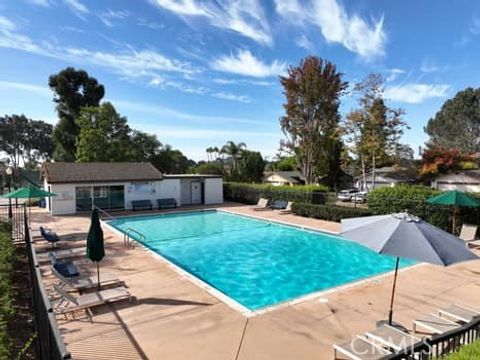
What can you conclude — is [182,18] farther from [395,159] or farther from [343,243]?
[395,159]

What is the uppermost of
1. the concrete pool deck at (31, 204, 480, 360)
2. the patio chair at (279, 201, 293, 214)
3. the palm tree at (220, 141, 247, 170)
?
the palm tree at (220, 141, 247, 170)

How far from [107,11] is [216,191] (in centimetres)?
1810

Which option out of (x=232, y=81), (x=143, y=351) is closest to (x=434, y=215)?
(x=143, y=351)

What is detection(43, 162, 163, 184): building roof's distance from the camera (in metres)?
23.5

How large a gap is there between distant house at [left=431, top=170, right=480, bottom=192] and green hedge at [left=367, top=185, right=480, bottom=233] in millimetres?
17047

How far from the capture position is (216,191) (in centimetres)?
2991

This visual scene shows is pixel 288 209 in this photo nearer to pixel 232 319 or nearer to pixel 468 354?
pixel 232 319

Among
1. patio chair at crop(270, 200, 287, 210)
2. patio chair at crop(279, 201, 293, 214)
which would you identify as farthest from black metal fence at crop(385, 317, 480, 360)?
patio chair at crop(270, 200, 287, 210)

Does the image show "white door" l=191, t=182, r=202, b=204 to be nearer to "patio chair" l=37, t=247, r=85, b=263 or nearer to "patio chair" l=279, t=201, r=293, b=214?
"patio chair" l=279, t=201, r=293, b=214

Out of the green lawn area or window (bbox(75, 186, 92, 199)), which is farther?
window (bbox(75, 186, 92, 199))

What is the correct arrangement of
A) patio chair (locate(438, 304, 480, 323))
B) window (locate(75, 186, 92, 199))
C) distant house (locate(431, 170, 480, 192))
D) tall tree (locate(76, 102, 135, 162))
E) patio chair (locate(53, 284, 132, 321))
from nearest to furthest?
patio chair (locate(438, 304, 480, 323)) → patio chair (locate(53, 284, 132, 321)) → window (locate(75, 186, 92, 199)) → distant house (locate(431, 170, 480, 192)) → tall tree (locate(76, 102, 135, 162))

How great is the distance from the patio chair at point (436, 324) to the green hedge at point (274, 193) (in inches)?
639

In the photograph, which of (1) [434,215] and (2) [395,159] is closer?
(1) [434,215]

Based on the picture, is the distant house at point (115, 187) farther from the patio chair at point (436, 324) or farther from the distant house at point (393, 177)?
the patio chair at point (436, 324)
